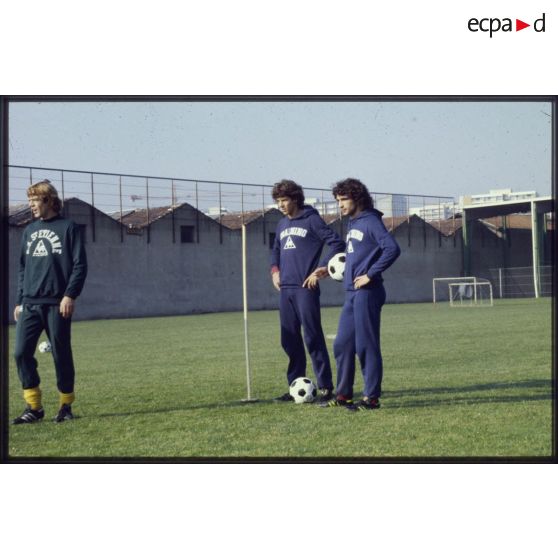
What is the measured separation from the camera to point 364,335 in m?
6.63

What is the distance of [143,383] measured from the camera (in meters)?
9.44

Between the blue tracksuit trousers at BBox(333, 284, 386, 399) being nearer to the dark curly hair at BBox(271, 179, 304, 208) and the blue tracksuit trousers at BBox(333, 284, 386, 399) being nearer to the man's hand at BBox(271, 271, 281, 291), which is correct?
the man's hand at BBox(271, 271, 281, 291)

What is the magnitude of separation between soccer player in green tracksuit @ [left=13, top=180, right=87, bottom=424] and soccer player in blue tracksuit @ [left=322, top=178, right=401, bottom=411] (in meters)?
2.11

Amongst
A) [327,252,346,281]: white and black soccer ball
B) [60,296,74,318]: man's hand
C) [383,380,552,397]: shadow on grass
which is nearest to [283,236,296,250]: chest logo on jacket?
[327,252,346,281]: white and black soccer ball

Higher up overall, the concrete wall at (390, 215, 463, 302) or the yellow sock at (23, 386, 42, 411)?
the concrete wall at (390, 215, 463, 302)

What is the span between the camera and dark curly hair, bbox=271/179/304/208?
7277 mm

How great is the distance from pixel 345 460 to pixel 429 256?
67.1ft

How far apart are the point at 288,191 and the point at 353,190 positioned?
85 cm

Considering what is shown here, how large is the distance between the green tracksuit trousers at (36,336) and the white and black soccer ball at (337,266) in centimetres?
219

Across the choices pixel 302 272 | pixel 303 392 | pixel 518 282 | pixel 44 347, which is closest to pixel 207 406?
pixel 303 392

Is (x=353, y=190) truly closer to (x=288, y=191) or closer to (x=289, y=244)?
(x=288, y=191)

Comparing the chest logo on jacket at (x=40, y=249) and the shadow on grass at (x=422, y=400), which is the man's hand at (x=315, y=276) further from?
the chest logo on jacket at (x=40, y=249)

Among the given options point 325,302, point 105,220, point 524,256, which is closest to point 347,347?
point 105,220

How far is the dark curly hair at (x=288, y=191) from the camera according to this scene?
7.28 metres
